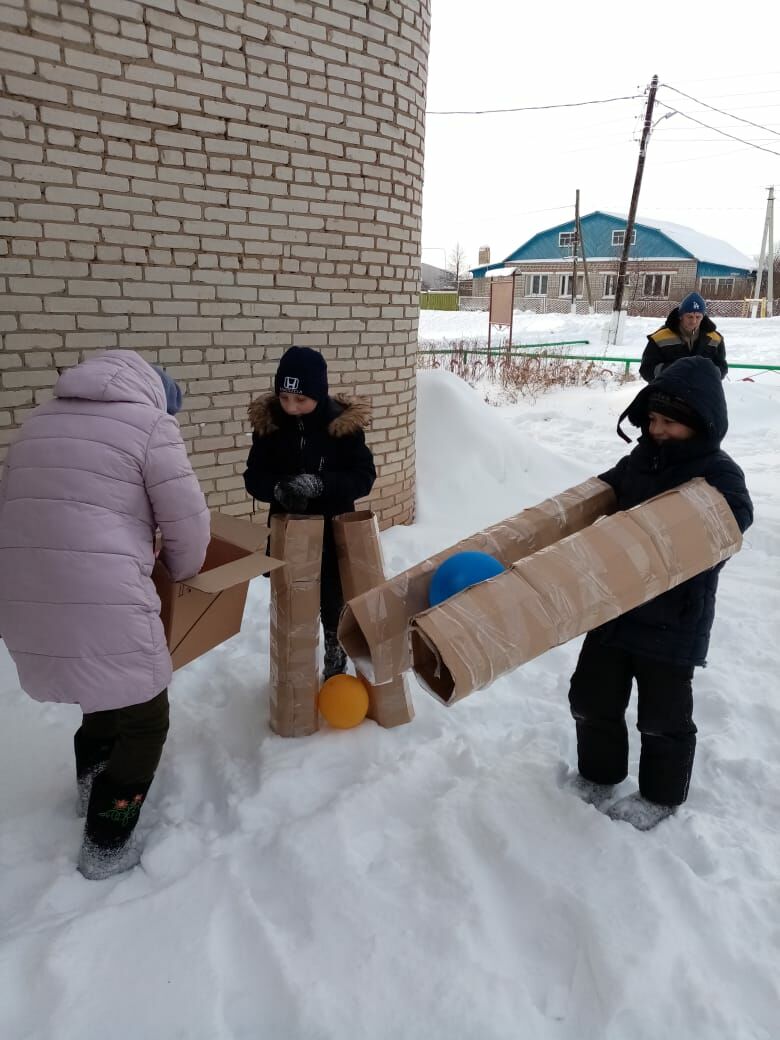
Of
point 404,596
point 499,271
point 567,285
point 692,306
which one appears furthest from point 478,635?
point 499,271

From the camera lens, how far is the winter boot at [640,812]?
2318mm

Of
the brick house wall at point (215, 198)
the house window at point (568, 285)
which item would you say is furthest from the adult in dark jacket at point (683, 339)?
the house window at point (568, 285)

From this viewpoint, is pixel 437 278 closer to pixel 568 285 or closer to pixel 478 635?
pixel 568 285

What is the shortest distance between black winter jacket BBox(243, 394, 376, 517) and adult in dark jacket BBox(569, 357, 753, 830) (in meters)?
0.98

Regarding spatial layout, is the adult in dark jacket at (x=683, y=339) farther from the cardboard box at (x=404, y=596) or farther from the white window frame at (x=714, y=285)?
the white window frame at (x=714, y=285)

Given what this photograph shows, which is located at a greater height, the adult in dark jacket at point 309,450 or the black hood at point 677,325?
the black hood at point 677,325

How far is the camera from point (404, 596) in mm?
2102

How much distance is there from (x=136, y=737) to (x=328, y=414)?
4.55ft

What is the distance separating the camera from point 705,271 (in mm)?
35031

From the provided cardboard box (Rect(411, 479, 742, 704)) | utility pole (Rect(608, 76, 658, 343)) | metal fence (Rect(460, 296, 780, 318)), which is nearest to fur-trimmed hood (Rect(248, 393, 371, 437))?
cardboard box (Rect(411, 479, 742, 704))

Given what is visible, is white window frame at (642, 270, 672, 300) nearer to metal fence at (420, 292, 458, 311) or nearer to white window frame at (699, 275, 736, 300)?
white window frame at (699, 275, 736, 300)

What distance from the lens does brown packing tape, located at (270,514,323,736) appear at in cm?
263

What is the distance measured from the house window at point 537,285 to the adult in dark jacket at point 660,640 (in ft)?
123

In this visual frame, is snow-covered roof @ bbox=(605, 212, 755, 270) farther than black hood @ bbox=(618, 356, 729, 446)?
Yes
